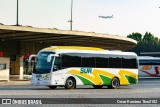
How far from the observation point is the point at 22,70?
58.5 m

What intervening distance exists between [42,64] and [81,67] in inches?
111

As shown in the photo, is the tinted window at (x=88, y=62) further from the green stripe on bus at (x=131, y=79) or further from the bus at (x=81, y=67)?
the green stripe on bus at (x=131, y=79)

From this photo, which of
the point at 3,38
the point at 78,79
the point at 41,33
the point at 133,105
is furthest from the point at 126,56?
the point at 3,38

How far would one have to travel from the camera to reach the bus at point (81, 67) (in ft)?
100

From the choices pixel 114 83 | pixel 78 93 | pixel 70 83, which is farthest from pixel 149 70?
pixel 78 93

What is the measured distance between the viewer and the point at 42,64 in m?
30.9

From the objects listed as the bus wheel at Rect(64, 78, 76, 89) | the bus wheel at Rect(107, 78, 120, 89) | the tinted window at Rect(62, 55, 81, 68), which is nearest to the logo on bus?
the tinted window at Rect(62, 55, 81, 68)

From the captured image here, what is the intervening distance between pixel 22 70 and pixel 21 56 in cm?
176

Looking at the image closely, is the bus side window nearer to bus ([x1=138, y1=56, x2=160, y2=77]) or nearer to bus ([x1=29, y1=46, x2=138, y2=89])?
bus ([x1=29, y1=46, x2=138, y2=89])

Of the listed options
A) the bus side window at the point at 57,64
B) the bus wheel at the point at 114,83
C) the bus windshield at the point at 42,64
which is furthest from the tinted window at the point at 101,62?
the bus windshield at the point at 42,64

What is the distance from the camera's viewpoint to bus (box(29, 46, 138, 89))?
100ft

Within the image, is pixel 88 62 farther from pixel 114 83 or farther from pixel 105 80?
pixel 114 83

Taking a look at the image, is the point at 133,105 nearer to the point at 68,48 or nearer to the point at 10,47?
the point at 68,48

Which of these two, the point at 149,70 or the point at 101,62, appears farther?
the point at 149,70
